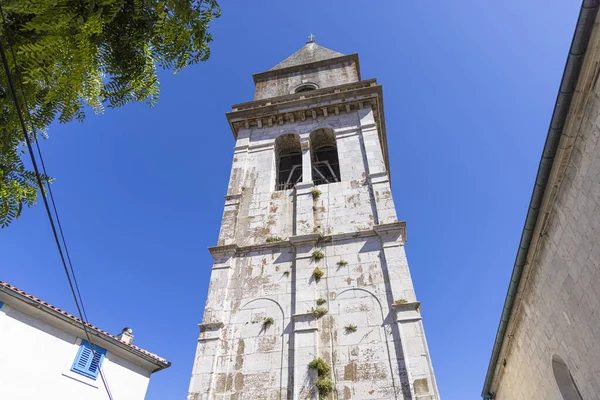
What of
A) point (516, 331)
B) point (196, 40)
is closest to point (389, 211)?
point (516, 331)

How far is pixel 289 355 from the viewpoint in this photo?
28.3 ft

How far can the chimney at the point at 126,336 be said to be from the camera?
15.5 meters

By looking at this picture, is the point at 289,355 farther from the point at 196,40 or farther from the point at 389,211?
the point at 196,40

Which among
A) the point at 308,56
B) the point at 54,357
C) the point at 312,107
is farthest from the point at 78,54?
the point at 308,56

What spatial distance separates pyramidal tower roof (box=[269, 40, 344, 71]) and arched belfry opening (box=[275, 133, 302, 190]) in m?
7.06

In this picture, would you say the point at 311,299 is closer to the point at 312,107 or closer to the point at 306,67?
the point at 312,107

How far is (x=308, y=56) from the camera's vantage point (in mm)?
22547

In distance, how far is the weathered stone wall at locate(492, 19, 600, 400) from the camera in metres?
6.48

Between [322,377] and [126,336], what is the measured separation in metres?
10.8

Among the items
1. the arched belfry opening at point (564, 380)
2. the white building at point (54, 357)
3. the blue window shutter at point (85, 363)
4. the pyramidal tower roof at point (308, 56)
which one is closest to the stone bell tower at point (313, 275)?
the arched belfry opening at point (564, 380)

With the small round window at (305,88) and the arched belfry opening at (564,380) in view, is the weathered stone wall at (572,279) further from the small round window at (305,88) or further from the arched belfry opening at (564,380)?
the small round window at (305,88)

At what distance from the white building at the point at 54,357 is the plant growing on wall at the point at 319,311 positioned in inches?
304

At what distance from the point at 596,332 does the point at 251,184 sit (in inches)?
398

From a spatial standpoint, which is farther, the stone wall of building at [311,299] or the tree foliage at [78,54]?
the stone wall of building at [311,299]
